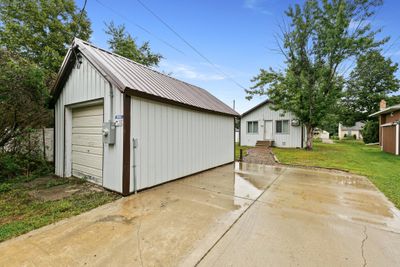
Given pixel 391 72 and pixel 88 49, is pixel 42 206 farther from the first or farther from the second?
pixel 391 72

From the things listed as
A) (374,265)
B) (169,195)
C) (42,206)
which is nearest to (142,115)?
(169,195)

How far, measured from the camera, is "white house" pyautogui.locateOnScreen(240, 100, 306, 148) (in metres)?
15.6

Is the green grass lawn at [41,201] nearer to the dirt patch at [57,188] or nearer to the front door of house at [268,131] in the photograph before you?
the dirt patch at [57,188]

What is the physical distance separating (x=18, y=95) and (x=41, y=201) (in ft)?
11.3

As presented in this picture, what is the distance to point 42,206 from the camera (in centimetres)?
362

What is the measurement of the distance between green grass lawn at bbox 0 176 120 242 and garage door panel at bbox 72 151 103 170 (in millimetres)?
522

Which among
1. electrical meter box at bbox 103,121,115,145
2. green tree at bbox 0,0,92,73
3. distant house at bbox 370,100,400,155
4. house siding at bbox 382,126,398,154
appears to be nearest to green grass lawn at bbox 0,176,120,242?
electrical meter box at bbox 103,121,115,145

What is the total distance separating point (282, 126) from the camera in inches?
644

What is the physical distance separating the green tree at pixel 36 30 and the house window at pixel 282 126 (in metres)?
17.0

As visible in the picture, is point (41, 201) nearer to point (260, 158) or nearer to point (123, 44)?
point (260, 158)

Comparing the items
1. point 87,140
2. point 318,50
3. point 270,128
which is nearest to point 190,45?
point 87,140

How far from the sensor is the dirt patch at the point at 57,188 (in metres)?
4.26

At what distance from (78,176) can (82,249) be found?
4095 mm

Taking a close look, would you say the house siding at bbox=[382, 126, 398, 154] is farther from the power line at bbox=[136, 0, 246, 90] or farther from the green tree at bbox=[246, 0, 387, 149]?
the power line at bbox=[136, 0, 246, 90]
